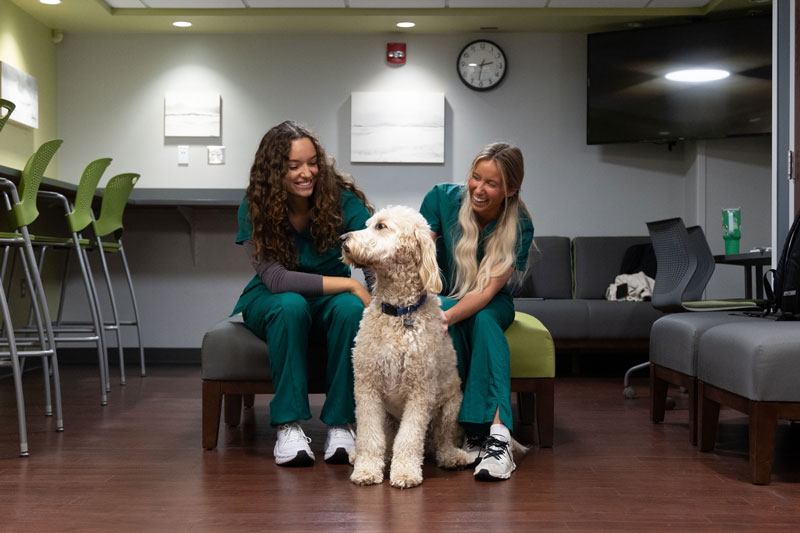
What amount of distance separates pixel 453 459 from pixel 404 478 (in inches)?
11.1

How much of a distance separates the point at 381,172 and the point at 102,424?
2949mm

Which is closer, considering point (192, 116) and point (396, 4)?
point (396, 4)

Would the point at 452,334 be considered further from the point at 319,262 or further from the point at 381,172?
the point at 381,172

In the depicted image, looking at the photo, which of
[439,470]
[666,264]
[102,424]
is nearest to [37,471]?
[102,424]

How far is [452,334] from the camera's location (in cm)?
270

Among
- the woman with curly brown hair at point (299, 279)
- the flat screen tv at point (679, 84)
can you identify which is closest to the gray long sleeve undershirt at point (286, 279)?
the woman with curly brown hair at point (299, 279)

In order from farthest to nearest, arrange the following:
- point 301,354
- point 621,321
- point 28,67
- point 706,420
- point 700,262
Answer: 1. point 28,67
2. point 621,321
3. point 700,262
4. point 706,420
5. point 301,354

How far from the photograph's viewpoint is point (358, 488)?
231 centimetres

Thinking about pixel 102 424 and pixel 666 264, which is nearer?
pixel 102 424

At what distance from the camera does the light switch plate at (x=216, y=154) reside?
568cm

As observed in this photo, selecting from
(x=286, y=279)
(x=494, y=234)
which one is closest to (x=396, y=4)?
(x=494, y=234)

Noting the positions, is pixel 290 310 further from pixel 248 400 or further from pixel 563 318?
pixel 563 318

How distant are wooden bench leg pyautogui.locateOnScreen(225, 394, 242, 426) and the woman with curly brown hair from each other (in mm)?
543

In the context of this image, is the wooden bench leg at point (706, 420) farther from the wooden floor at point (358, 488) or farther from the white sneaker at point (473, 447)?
the white sneaker at point (473, 447)
